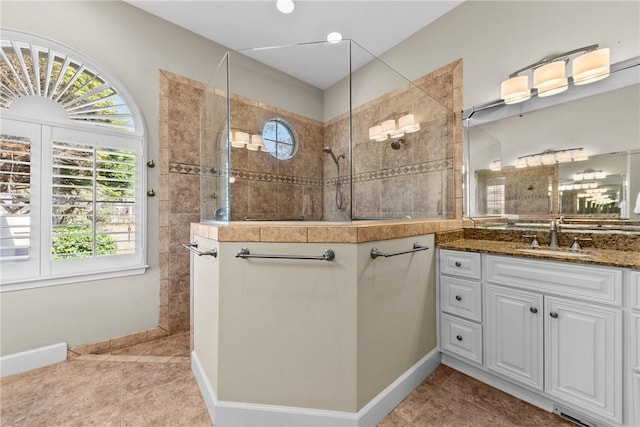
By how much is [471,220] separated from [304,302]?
162 cm

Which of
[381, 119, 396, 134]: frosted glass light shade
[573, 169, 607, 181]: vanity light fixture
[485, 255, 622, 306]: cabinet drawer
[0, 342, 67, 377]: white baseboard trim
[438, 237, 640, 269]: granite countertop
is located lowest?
[0, 342, 67, 377]: white baseboard trim

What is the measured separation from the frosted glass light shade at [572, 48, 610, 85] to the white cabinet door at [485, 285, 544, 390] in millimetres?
1364

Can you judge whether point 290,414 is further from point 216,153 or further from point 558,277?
point 216,153

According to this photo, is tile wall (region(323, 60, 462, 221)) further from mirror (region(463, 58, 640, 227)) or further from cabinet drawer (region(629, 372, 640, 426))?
cabinet drawer (region(629, 372, 640, 426))

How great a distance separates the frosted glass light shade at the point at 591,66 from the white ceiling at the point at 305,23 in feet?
3.55

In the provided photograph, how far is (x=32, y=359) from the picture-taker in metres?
1.78

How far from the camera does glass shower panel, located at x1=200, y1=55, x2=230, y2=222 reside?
1.88m

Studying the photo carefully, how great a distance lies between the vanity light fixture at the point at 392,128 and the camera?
244cm

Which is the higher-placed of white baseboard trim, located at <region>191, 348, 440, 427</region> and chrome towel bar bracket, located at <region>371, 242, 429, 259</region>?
chrome towel bar bracket, located at <region>371, 242, 429, 259</region>

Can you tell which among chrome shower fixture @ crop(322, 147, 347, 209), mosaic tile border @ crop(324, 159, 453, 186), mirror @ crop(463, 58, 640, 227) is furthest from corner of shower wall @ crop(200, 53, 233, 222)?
mirror @ crop(463, 58, 640, 227)

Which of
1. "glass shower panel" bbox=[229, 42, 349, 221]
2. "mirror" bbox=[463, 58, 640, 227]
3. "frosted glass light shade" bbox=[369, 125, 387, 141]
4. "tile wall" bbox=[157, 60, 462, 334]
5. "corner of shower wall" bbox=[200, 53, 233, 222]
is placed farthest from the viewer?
"frosted glass light shade" bbox=[369, 125, 387, 141]

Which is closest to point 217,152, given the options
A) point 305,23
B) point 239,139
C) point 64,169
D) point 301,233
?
point 239,139

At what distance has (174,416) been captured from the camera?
4.56 feet

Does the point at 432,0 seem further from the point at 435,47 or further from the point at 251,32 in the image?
the point at 251,32
